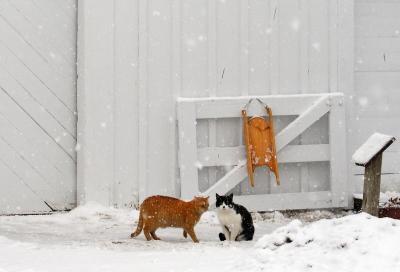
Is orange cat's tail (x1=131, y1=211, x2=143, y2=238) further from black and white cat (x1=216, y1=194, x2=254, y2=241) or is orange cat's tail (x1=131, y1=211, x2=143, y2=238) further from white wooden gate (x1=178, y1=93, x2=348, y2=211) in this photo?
white wooden gate (x1=178, y1=93, x2=348, y2=211)

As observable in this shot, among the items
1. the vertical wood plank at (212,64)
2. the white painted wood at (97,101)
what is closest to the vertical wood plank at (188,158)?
the vertical wood plank at (212,64)

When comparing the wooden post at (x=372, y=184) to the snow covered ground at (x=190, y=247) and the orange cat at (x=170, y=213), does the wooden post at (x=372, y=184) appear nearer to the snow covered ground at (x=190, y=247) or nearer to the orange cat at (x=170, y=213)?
the snow covered ground at (x=190, y=247)

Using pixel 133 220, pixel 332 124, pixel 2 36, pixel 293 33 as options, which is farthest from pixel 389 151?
pixel 2 36

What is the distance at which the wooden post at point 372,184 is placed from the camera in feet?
21.0

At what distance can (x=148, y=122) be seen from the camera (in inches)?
314

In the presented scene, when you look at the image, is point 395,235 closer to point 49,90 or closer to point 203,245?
point 203,245

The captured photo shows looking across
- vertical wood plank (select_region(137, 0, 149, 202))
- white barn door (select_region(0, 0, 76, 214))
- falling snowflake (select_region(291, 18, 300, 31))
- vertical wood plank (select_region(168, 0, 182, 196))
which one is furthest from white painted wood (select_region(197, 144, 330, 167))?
white barn door (select_region(0, 0, 76, 214))

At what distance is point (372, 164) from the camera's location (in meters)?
6.39

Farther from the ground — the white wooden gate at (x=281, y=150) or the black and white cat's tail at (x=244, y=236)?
the white wooden gate at (x=281, y=150)

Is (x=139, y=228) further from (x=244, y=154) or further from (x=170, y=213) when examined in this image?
(x=244, y=154)

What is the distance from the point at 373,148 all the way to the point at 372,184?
0.31 meters

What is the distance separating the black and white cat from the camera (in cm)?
656

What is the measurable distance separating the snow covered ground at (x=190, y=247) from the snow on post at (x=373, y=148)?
1236 millimetres

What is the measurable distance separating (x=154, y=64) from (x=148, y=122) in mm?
607
